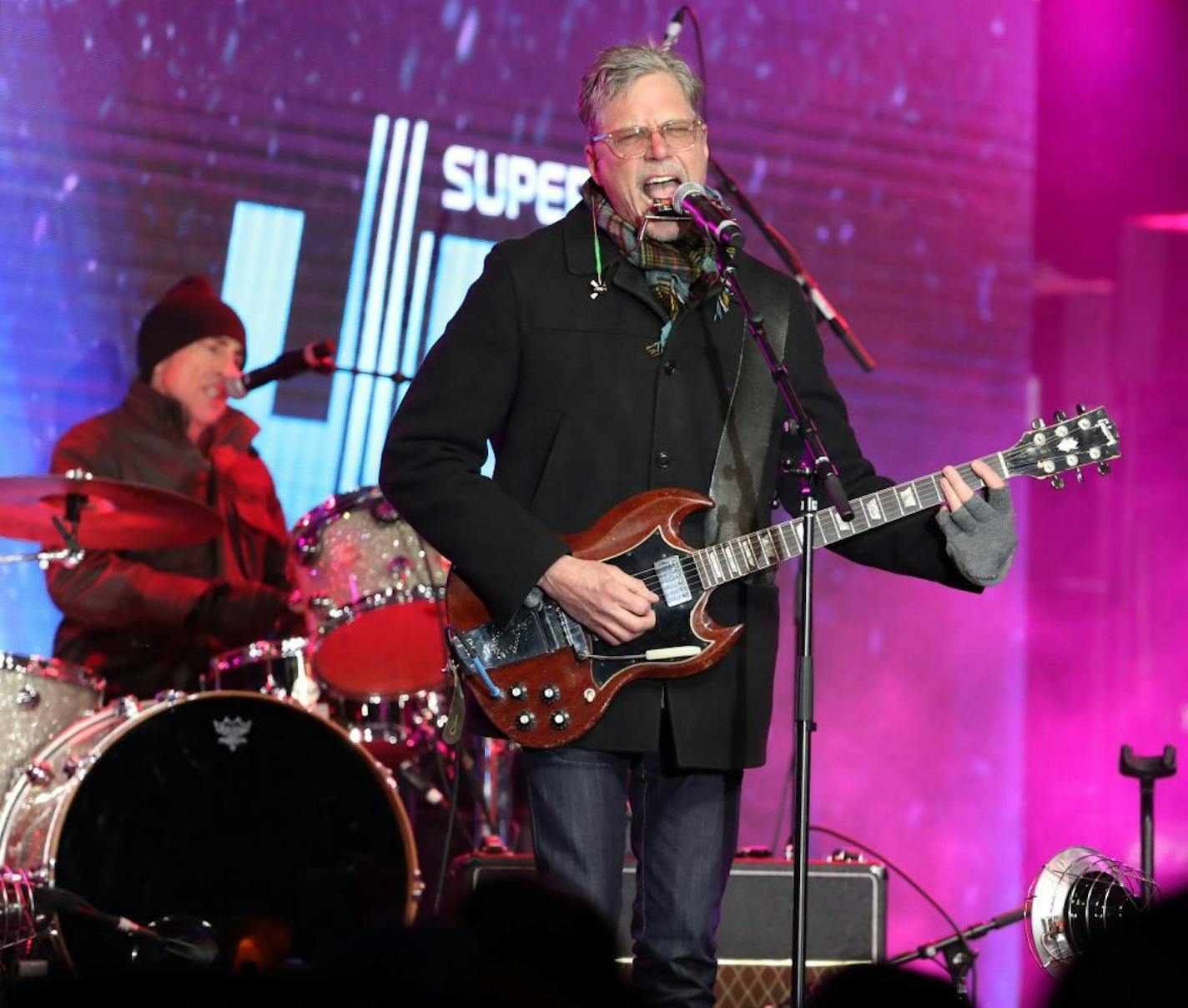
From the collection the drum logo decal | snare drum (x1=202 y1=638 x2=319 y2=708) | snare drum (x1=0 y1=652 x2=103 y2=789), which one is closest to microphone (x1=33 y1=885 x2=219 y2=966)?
the drum logo decal

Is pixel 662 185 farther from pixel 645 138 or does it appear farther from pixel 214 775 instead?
pixel 214 775

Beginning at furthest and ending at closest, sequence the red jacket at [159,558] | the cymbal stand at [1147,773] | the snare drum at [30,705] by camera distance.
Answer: the red jacket at [159,558] < the snare drum at [30,705] < the cymbal stand at [1147,773]

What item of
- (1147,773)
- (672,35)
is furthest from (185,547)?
(1147,773)

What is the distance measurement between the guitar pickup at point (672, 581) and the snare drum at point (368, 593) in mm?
Answer: 1905

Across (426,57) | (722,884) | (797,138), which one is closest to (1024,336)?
(797,138)

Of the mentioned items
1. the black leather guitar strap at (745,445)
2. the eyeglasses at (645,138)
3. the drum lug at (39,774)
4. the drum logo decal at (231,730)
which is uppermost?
the eyeglasses at (645,138)

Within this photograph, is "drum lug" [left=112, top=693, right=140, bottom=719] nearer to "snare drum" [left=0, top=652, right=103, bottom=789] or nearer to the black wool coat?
"snare drum" [left=0, top=652, right=103, bottom=789]

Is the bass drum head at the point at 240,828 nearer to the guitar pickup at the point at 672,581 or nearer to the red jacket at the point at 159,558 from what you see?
the red jacket at the point at 159,558

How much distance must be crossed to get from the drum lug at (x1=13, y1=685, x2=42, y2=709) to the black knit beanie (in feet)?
5.48

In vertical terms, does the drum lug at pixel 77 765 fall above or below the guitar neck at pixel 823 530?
below

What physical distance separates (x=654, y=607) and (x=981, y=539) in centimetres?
66

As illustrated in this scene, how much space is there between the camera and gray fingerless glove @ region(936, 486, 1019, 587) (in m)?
3.23

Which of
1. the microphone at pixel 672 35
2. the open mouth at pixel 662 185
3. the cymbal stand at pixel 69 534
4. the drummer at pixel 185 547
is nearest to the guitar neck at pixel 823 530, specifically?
the open mouth at pixel 662 185

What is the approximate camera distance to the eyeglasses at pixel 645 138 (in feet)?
11.2
